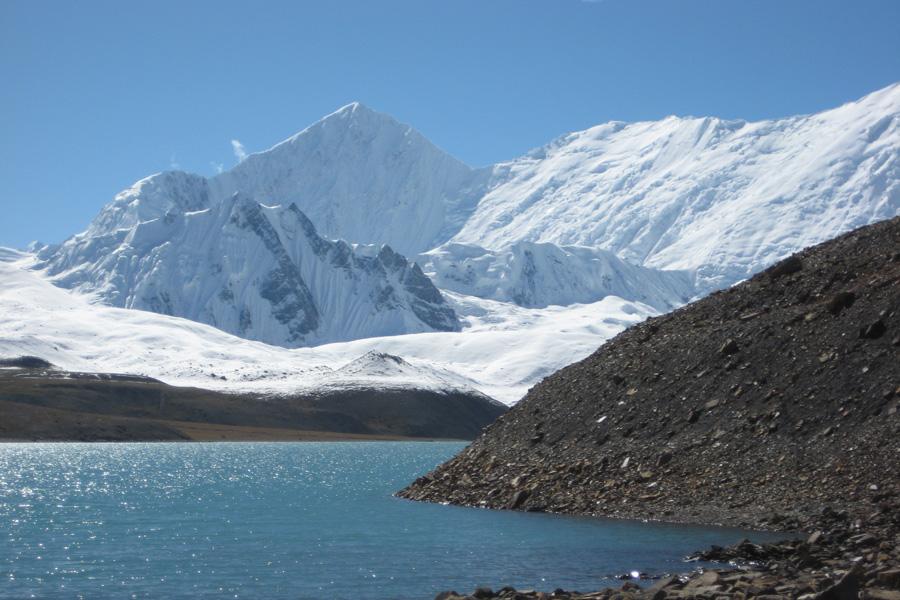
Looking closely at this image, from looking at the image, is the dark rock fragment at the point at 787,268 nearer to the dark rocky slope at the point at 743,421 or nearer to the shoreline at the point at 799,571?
the dark rocky slope at the point at 743,421

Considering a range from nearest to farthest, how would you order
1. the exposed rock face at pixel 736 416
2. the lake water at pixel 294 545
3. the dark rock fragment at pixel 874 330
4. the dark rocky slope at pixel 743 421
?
the lake water at pixel 294 545 < the dark rocky slope at pixel 743 421 < the exposed rock face at pixel 736 416 < the dark rock fragment at pixel 874 330

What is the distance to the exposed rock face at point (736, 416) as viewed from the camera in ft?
157

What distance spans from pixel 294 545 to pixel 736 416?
67.1ft

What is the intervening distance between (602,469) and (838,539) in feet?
61.5

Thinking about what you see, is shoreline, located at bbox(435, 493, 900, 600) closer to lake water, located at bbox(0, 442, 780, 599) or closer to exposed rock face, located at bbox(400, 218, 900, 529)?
lake water, located at bbox(0, 442, 780, 599)

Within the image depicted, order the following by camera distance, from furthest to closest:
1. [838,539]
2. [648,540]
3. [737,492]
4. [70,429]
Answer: [70,429] → [737,492] → [648,540] → [838,539]

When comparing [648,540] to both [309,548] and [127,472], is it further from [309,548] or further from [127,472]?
[127,472]

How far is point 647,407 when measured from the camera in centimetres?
5828

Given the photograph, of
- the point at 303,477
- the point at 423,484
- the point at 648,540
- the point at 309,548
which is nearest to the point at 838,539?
the point at 648,540

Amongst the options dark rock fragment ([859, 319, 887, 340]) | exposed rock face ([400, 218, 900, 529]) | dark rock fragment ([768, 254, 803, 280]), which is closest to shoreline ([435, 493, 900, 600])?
exposed rock face ([400, 218, 900, 529])

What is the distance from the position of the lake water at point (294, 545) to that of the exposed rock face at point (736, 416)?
8.48 feet

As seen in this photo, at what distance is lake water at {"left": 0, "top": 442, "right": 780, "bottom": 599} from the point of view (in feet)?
120

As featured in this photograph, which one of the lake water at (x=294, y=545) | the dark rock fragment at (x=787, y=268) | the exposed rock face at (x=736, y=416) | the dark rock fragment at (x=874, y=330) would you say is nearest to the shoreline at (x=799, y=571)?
the lake water at (x=294, y=545)

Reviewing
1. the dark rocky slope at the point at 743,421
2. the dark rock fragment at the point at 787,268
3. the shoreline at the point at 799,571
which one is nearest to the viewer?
the shoreline at the point at 799,571
